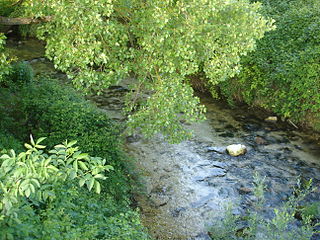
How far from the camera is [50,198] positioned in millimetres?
4406

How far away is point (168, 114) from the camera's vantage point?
26.0 ft

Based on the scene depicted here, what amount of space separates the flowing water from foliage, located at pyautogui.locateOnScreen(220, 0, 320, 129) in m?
0.98

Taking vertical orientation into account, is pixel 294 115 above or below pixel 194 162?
above

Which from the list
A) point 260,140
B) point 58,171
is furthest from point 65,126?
point 260,140

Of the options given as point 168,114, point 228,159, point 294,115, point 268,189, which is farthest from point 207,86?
point 168,114

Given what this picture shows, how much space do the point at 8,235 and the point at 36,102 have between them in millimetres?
6461

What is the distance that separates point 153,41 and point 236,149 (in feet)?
20.9

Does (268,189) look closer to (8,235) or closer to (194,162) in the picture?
(194,162)

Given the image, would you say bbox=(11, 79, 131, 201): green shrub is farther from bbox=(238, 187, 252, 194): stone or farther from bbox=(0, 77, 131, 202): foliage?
bbox=(238, 187, 252, 194): stone

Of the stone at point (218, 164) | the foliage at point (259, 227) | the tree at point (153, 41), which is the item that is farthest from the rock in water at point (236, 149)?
the tree at point (153, 41)

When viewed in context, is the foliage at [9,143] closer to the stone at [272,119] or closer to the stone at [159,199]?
the stone at [159,199]

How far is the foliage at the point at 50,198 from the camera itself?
3.49 m

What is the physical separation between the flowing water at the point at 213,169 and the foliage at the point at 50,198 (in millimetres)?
3697

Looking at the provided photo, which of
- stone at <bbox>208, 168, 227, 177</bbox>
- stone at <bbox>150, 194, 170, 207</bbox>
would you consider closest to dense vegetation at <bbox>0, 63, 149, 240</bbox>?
stone at <bbox>150, 194, 170, 207</bbox>
